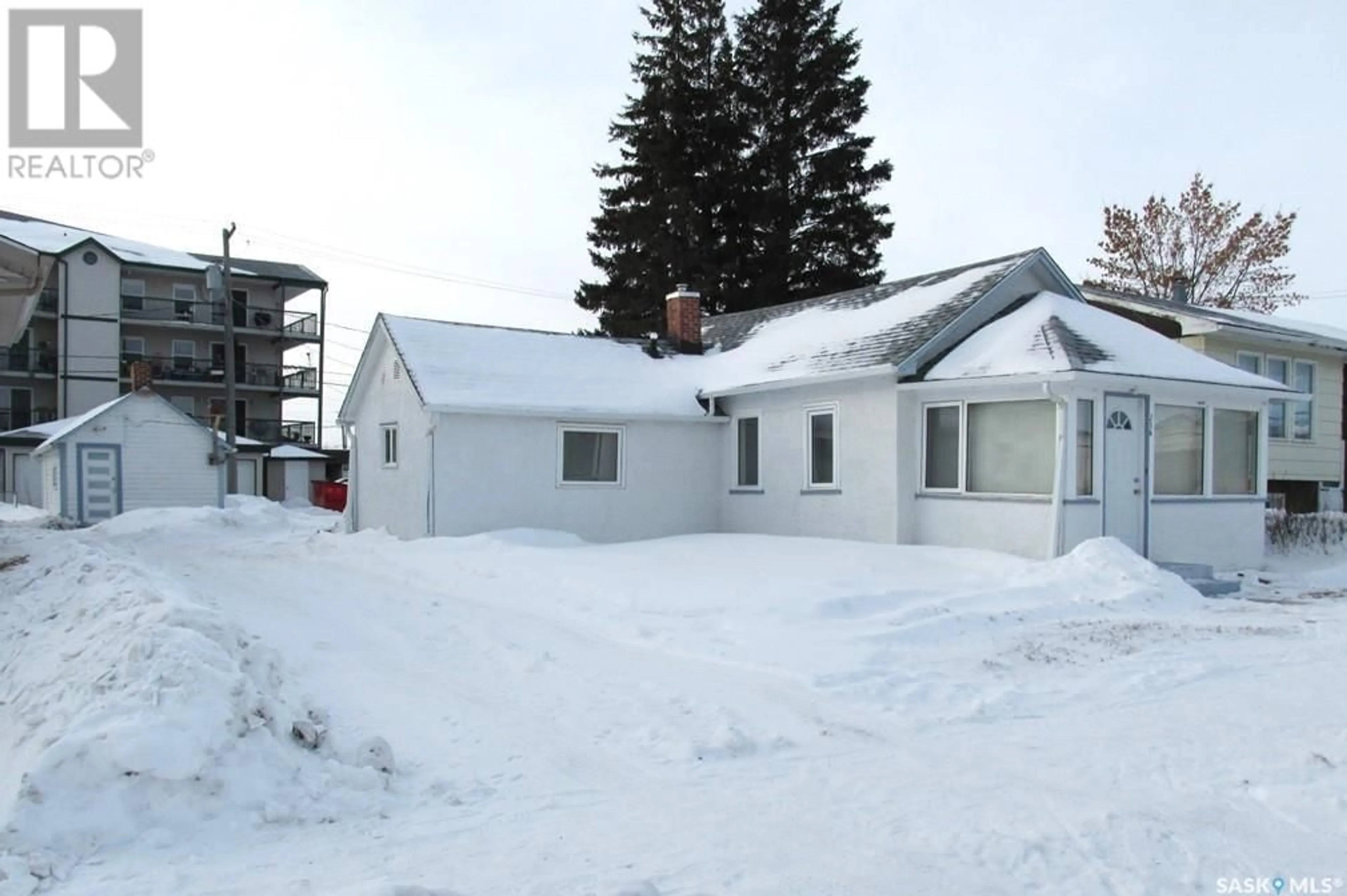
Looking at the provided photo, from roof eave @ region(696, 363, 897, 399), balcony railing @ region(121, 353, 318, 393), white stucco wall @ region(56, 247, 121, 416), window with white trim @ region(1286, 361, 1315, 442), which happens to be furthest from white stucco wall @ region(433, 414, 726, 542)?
white stucco wall @ region(56, 247, 121, 416)

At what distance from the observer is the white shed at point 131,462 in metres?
27.1

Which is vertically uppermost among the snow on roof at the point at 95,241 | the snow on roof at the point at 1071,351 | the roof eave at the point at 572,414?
the snow on roof at the point at 95,241

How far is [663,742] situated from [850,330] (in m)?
13.4

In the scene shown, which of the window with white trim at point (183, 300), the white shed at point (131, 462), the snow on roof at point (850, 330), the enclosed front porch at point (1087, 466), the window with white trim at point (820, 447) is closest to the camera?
the enclosed front porch at point (1087, 466)

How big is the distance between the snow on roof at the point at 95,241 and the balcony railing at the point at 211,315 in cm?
173

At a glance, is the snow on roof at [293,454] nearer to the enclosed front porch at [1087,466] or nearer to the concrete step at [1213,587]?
the enclosed front porch at [1087,466]

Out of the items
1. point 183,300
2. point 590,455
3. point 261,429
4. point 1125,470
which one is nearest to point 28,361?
point 183,300

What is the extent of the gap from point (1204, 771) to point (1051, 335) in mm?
9783

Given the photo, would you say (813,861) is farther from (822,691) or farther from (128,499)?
(128,499)

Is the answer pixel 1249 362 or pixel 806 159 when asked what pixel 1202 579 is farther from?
pixel 806 159

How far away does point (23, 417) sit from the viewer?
146ft

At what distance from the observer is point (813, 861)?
4.38 meters

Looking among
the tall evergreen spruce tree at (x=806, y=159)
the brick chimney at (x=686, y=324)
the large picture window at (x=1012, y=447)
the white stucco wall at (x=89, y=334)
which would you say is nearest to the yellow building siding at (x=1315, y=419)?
the large picture window at (x=1012, y=447)

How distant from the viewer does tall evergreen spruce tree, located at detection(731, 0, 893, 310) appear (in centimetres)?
3888
